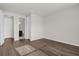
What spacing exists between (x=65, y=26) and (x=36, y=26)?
2.26 m

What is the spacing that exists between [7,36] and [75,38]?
220 inches

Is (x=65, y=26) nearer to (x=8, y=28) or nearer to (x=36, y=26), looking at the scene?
(x=36, y=26)

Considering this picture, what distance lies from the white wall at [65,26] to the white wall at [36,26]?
824 millimetres

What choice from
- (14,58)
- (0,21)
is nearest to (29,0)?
(14,58)

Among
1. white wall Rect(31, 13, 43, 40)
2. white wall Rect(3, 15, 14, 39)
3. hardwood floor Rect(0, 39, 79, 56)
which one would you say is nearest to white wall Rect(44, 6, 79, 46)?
hardwood floor Rect(0, 39, 79, 56)

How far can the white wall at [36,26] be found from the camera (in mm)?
4453

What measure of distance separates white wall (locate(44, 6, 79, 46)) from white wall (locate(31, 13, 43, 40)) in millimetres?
824

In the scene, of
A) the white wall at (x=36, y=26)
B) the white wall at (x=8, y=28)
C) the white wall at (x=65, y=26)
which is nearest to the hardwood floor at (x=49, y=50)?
the white wall at (x=65, y=26)

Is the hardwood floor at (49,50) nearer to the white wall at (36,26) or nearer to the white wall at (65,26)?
the white wall at (65,26)

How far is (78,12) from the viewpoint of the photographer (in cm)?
302

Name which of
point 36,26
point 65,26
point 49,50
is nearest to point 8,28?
point 36,26

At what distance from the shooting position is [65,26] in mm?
3613

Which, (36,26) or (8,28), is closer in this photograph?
(36,26)

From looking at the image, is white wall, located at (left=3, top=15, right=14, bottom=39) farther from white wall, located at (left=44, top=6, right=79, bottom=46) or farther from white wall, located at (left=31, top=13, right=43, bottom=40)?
white wall, located at (left=44, top=6, right=79, bottom=46)
